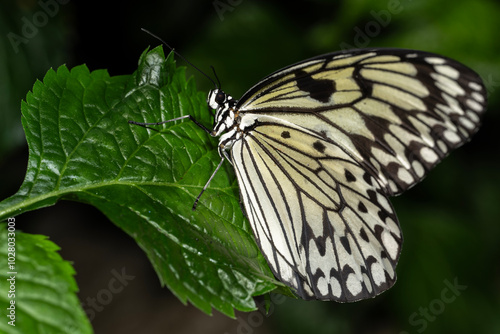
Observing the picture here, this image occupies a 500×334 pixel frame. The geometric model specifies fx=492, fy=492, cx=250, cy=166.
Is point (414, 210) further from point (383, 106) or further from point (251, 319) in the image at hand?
point (383, 106)

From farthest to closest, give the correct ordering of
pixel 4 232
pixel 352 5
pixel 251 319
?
1. pixel 251 319
2. pixel 352 5
3. pixel 4 232

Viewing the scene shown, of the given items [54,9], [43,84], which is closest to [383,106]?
[43,84]

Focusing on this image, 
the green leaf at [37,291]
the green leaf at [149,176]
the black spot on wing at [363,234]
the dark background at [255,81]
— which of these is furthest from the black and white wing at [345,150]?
the dark background at [255,81]

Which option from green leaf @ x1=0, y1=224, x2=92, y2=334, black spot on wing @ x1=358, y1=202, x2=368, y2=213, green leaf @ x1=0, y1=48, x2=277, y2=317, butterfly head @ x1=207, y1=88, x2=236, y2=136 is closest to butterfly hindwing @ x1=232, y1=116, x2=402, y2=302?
black spot on wing @ x1=358, y1=202, x2=368, y2=213

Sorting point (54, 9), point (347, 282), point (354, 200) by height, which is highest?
point (54, 9)

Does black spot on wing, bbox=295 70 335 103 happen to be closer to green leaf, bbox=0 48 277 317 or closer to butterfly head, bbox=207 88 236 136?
butterfly head, bbox=207 88 236 136

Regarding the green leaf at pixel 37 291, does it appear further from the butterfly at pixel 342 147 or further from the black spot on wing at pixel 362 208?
the black spot on wing at pixel 362 208

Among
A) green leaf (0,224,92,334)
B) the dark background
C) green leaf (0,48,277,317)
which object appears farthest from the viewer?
the dark background
